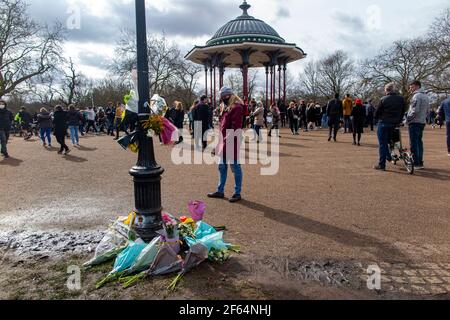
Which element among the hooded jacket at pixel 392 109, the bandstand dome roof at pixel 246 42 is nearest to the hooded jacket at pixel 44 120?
the bandstand dome roof at pixel 246 42

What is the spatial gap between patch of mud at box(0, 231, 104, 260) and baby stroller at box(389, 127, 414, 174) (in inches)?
265

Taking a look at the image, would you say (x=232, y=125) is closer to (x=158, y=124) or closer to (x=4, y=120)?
(x=158, y=124)

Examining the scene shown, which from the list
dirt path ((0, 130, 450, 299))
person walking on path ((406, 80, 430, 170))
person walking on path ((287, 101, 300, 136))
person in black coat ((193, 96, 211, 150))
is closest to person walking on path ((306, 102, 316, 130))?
person walking on path ((287, 101, 300, 136))

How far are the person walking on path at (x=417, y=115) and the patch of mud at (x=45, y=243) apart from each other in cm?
742

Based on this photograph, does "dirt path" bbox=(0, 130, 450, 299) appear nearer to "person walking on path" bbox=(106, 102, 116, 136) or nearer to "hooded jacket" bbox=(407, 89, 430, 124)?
"hooded jacket" bbox=(407, 89, 430, 124)

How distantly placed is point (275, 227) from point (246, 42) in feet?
65.8

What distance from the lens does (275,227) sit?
4699 mm

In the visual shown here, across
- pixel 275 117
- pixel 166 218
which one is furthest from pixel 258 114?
pixel 166 218

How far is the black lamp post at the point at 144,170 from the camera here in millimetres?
3861

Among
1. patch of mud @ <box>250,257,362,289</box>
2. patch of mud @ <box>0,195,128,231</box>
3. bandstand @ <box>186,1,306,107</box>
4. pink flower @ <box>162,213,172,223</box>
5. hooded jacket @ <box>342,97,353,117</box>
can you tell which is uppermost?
bandstand @ <box>186,1,306,107</box>

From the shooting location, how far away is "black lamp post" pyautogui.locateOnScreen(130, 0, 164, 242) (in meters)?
3.86

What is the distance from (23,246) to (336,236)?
12.5 ft

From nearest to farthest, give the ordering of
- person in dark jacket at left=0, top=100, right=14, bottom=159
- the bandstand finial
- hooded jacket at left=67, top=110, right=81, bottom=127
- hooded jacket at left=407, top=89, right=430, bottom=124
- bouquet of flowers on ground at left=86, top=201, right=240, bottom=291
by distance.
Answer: bouquet of flowers on ground at left=86, top=201, right=240, bottom=291 → hooded jacket at left=407, top=89, right=430, bottom=124 → person in dark jacket at left=0, top=100, right=14, bottom=159 → hooded jacket at left=67, top=110, right=81, bottom=127 → the bandstand finial
